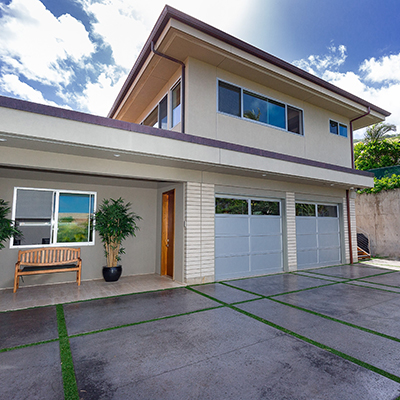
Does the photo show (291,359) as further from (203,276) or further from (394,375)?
(203,276)

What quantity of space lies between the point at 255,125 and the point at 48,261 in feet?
21.6

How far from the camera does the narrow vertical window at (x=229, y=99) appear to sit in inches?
285

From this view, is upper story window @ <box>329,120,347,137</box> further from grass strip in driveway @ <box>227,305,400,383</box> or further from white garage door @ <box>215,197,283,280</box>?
grass strip in driveway @ <box>227,305,400,383</box>

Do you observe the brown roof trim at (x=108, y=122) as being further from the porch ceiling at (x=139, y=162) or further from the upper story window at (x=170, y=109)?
the upper story window at (x=170, y=109)

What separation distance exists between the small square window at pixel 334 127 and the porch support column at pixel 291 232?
3452mm

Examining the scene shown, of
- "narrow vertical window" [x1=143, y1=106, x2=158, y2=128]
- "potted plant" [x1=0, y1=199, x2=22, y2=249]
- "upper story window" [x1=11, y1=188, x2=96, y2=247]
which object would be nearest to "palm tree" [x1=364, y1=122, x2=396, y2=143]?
"narrow vertical window" [x1=143, y1=106, x2=158, y2=128]

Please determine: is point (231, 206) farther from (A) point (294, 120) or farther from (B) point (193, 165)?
(A) point (294, 120)

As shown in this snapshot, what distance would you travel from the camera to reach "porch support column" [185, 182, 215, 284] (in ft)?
21.6

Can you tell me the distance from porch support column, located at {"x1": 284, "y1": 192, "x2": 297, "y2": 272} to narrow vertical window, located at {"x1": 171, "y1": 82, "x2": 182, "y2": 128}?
4224mm

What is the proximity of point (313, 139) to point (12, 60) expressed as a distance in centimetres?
2277

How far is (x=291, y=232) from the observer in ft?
28.1

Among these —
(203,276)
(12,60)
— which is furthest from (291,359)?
(12,60)

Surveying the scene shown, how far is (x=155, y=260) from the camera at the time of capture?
819 centimetres

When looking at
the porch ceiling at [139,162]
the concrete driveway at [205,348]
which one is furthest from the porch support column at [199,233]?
the concrete driveway at [205,348]
